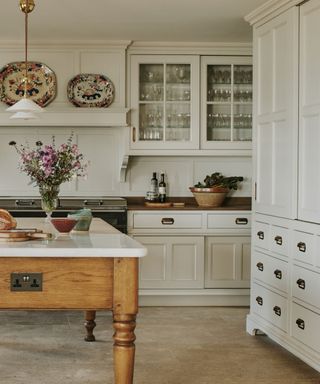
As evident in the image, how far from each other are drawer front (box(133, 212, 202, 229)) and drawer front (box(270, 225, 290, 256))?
1.53 m

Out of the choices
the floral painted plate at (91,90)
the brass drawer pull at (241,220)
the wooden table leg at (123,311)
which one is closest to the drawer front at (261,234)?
Answer: the brass drawer pull at (241,220)

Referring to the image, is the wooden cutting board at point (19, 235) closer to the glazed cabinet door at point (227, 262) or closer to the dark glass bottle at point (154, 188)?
the glazed cabinet door at point (227, 262)

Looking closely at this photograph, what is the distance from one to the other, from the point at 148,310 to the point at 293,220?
6.92ft

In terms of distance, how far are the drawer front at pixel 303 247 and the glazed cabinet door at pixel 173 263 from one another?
1990mm

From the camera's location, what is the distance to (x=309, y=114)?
4.24 m

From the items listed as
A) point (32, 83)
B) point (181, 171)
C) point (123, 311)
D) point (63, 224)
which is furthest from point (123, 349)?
point (181, 171)

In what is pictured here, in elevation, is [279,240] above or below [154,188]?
below

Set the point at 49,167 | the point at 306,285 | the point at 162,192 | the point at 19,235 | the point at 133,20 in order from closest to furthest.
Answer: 1. the point at 19,235
2. the point at 49,167
3. the point at 306,285
4. the point at 133,20
5. the point at 162,192

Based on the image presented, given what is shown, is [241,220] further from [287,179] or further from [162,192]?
[287,179]

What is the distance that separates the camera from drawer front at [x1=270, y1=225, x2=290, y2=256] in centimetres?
455

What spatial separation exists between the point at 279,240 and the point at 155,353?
3.60ft

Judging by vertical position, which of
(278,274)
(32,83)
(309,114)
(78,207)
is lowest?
(278,274)

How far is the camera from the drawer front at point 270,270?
4.60 meters

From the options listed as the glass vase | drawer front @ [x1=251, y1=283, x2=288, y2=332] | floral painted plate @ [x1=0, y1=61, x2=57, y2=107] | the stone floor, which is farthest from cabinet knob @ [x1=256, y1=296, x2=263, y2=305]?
floral painted plate @ [x1=0, y1=61, x2=57, y2=107]
